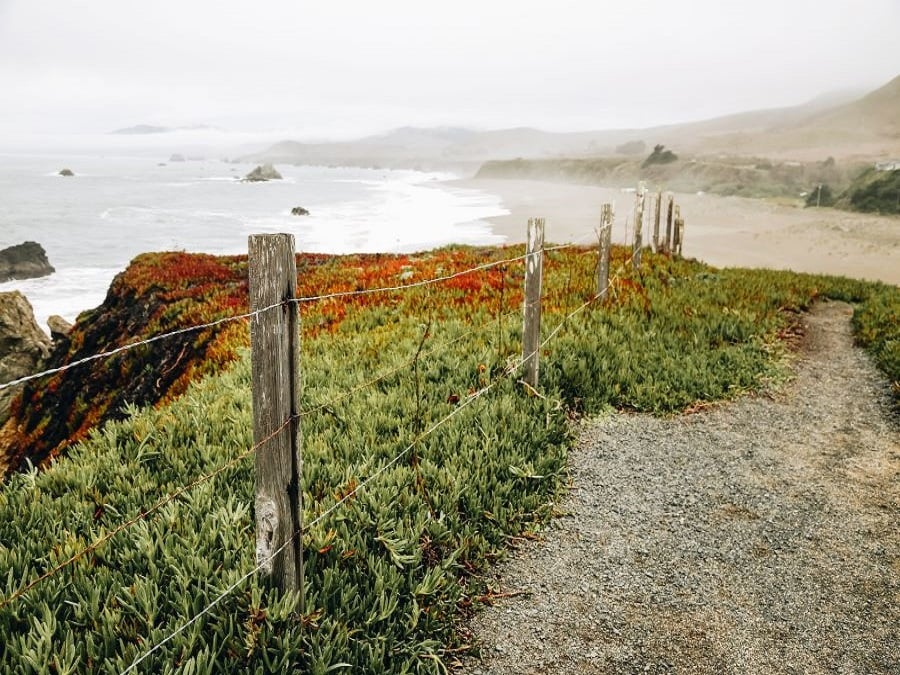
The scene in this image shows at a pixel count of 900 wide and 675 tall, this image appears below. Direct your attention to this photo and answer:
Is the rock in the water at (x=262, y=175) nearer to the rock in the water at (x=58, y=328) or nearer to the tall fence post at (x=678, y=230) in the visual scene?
the rock in the water at (x=58, y=328)

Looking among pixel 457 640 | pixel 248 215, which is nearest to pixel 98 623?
pixel 457 640

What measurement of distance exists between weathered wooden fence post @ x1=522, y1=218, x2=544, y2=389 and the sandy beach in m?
8.83

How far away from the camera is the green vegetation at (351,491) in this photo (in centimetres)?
317

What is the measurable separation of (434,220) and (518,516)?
154 ft

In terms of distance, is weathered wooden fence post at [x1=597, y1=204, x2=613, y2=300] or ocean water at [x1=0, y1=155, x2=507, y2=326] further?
ocean water at [x1=0, y1=155, x2=507, y2=326]

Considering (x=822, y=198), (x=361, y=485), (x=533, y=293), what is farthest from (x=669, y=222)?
(x=822, y=198)

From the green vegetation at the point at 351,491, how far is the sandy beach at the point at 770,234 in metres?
7.32

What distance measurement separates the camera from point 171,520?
12.9 ft

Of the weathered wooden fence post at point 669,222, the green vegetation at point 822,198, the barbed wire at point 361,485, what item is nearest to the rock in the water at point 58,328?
the barbed wire at point 361,485

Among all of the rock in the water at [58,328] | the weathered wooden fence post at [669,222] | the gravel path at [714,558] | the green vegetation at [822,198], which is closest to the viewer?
the gravel path at [714,558]

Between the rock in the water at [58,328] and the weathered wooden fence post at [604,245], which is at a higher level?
the weathered wooden fence post at [604,245]

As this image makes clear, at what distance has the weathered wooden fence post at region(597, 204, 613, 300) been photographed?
A: 9.87 metres

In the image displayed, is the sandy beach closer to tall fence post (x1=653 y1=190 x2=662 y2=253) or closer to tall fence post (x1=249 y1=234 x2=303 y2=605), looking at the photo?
tall fence post (x1=653 y1=190 x2=662 y2=253)

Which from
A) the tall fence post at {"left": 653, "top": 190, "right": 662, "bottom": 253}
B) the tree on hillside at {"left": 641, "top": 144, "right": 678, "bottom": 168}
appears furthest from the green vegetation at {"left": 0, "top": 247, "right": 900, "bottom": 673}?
the tree on hillside at {"left": 641, "top": 144, "right": 678, "bottom": 168}
